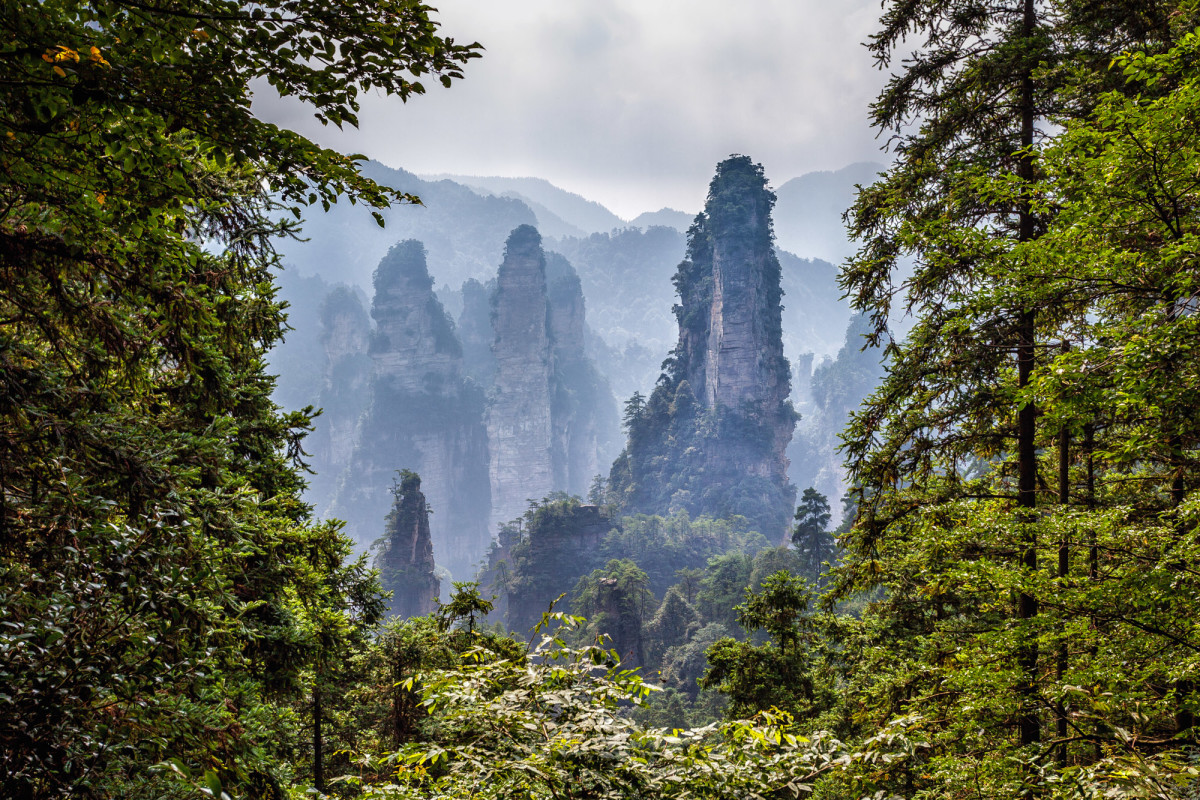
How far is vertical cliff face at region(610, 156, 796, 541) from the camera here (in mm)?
57906

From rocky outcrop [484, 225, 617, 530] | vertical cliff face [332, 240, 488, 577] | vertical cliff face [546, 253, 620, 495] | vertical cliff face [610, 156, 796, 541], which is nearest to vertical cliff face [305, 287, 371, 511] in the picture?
vertical cliff face [332, 240, 488, 577]

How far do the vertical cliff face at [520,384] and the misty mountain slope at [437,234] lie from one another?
71551mm

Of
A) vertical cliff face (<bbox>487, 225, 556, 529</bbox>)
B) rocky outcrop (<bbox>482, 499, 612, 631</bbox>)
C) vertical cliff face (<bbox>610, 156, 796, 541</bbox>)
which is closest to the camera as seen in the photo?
rocky outcrop (<bbox>482, 499, 612, 631</bbox>)

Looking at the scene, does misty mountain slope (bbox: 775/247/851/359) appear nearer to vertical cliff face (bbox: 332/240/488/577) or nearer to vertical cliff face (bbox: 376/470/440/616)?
vertical cliff face (bbox: 332/240/488/577)

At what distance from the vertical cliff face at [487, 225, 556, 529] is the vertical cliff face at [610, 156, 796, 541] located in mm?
31141

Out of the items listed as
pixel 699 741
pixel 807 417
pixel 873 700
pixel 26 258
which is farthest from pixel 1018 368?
pixel 807 417

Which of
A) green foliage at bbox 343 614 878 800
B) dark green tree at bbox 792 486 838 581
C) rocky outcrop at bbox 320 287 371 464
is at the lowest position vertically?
green foliage at bbox 343 614 878 800

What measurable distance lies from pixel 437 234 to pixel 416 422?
289 feet

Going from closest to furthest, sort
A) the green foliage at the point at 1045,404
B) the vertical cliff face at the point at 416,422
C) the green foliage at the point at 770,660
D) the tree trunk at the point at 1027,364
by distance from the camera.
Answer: the green foliage at the point at 1045,404, the tree trunk at the point at 1027,364, the green foliage at the point at 770,660, the vertical cliff face at the point at 416,422

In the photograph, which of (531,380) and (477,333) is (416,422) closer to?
(531,380)

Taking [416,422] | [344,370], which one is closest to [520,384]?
[416,422]

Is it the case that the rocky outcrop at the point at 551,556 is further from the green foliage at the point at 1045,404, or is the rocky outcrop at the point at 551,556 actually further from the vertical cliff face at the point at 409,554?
the green foliage at the point at 1045,404

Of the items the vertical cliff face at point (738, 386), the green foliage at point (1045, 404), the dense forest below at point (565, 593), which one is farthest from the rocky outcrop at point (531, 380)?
the green foliage at point (1045, 404)

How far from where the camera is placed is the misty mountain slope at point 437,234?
148 meters
